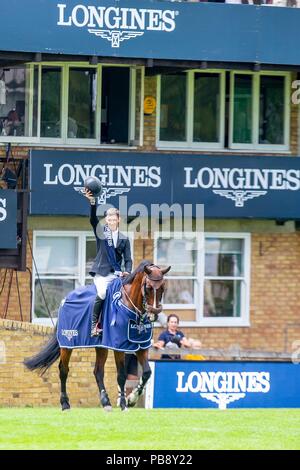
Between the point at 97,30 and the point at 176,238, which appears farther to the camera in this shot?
the point at 176,238

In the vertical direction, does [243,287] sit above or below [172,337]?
above

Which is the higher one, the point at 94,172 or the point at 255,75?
the point at 255,75

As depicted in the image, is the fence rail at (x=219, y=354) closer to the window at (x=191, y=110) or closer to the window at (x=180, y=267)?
the window at (x=180, y=267)

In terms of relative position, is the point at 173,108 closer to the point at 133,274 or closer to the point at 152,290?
the point at 133,274

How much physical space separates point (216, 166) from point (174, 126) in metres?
1.25

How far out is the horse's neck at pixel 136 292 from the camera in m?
22.1

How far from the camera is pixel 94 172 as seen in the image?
104 ft

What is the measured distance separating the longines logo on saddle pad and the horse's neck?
9144 mm

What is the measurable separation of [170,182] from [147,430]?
12941mm

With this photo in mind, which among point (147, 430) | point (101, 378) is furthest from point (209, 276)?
point (147, 430)

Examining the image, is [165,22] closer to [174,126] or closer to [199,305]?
[174,126]

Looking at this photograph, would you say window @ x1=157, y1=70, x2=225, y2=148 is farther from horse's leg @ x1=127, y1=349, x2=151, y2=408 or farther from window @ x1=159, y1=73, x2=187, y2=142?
horse's leg @ x1=127, y1=349, x2=151, y2=408

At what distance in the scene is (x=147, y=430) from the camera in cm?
1984

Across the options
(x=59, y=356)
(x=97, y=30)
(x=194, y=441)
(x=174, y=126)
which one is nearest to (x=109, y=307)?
(x=59, y=356)
